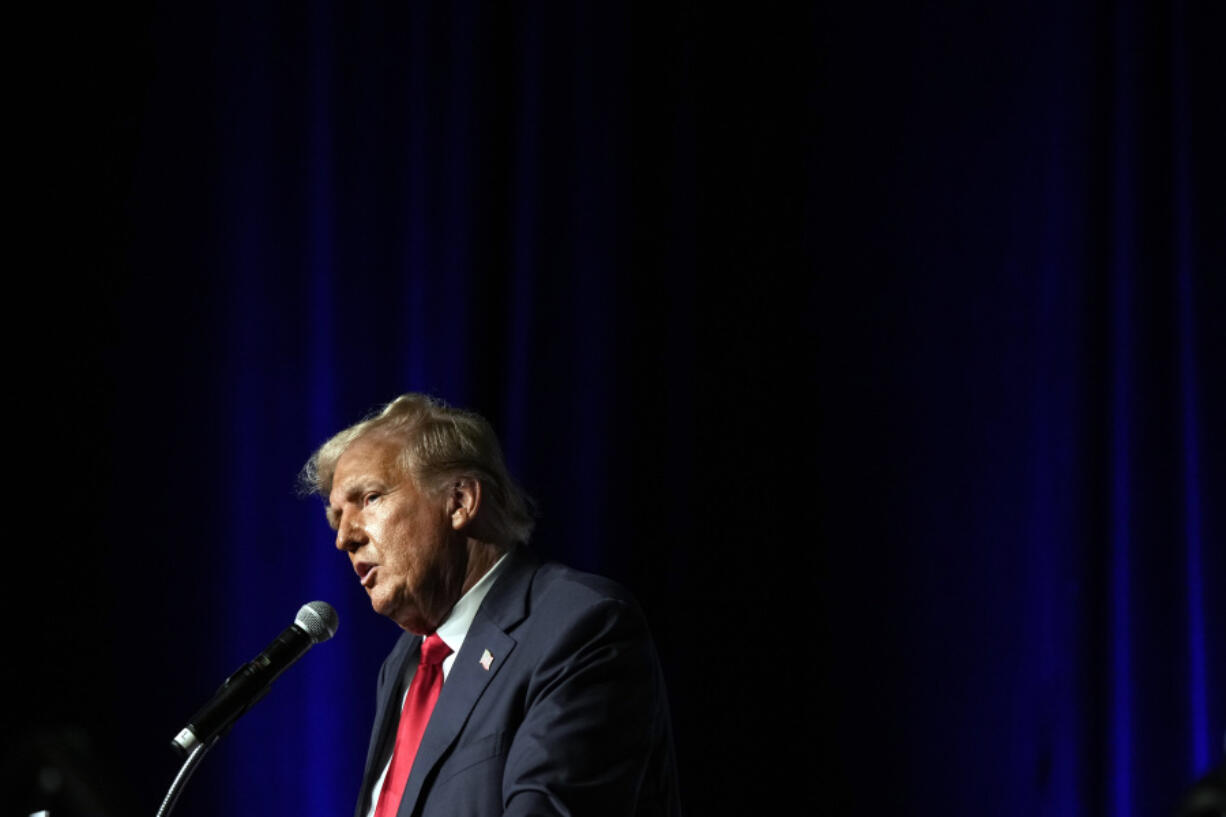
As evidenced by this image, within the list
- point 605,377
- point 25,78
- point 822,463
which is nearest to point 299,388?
point 605,377

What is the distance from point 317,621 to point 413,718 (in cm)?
39

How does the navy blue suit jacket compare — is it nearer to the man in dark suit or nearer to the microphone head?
the man in dark suit

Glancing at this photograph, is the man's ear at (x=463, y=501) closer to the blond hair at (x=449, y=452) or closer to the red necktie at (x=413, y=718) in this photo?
the blond hair at (x=449, y=452)

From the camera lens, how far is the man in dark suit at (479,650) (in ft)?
8.00

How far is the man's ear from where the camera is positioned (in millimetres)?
2938

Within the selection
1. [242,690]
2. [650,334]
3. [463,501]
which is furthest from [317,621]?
[650,334]

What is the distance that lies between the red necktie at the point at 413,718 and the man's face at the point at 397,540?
0.07 m

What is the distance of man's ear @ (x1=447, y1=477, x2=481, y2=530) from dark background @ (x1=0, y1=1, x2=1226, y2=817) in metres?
0.60

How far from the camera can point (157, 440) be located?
369cm

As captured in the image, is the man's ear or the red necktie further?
the man's ear

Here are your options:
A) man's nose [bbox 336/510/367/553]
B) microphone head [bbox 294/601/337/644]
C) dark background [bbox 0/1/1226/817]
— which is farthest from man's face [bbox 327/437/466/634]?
dark background [bbox 0/1/1226/817]

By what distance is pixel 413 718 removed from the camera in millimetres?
2850

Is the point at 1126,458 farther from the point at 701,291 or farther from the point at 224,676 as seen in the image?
the point at 224,676

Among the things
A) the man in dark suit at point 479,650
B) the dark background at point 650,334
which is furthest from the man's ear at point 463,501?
the dark background at point 650,334
